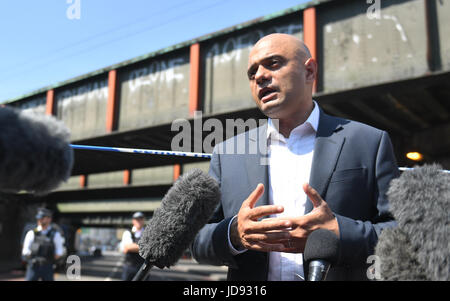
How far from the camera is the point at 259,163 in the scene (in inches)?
70.8

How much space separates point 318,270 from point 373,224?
46 cm

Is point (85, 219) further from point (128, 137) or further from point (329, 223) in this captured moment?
point (329, 223)

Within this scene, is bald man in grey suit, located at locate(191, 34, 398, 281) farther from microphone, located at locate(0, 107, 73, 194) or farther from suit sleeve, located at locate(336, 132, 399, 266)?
microphone, located at locate(0, 107, 73, 194)

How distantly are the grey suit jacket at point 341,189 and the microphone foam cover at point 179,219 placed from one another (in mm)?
240

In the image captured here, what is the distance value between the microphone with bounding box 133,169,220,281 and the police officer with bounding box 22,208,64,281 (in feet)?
23.9

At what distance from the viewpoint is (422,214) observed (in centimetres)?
101

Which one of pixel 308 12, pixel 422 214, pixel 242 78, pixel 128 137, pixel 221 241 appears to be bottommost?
pixel 221 241

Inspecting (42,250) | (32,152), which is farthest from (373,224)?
(42,250)

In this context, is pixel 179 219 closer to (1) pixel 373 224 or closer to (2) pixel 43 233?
(1) pixel 373 224

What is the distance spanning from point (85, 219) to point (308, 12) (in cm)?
1718

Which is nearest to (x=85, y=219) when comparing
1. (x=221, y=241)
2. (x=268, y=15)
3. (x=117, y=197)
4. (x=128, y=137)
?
(x=117, y=197)

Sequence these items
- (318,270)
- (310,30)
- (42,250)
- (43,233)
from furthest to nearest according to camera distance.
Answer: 1. (43,233)
2. (310,30)
3. (42,250)
4. (318,270)

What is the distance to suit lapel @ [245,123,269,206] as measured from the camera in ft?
5.72

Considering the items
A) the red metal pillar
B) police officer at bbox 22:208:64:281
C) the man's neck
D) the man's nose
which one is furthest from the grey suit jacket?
police officer at bbox 22:208:64:281
